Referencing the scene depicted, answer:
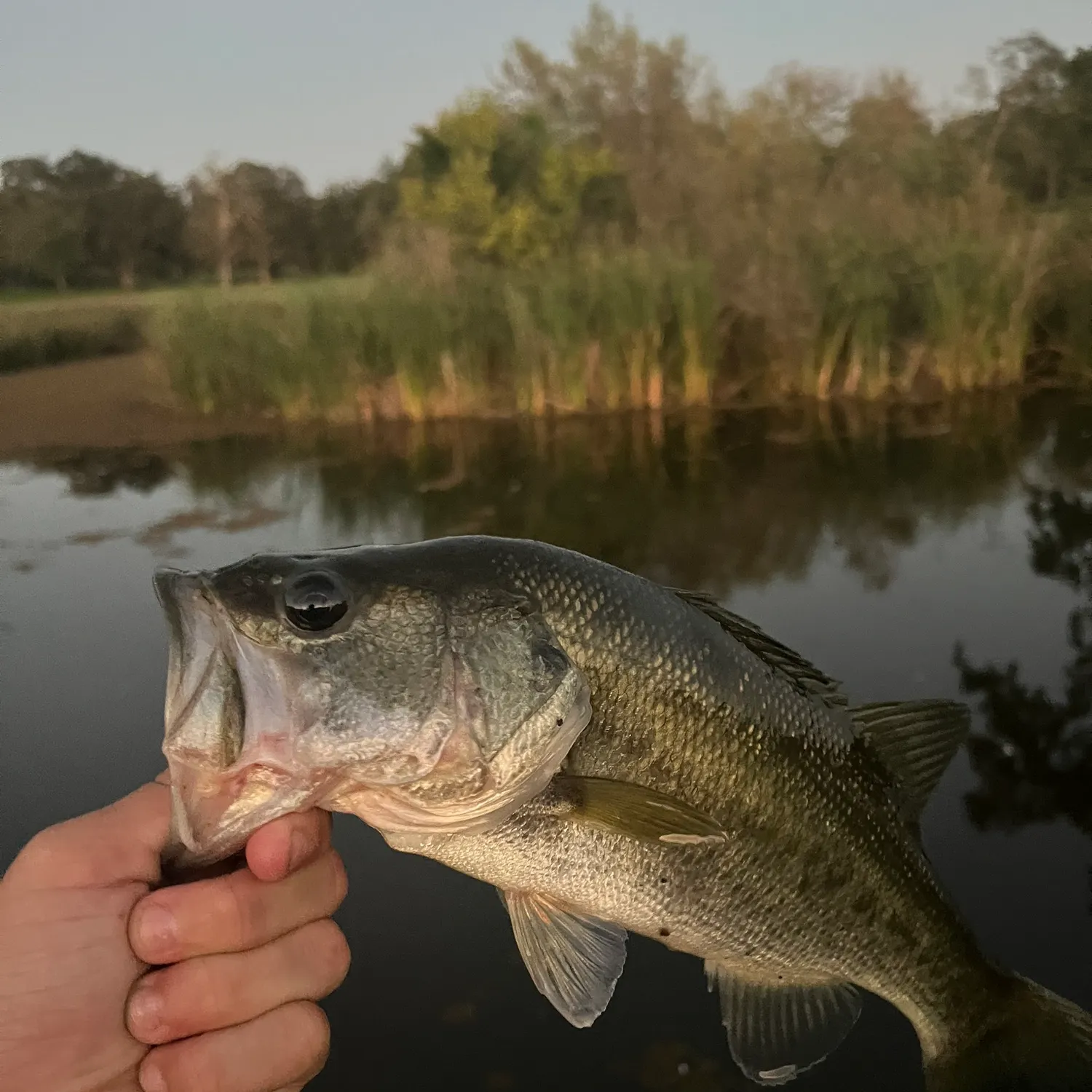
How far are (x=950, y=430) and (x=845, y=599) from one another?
16.5 feet

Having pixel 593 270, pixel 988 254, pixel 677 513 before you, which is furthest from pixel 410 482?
pixel 988 254

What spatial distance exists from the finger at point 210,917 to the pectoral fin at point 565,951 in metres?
0.42

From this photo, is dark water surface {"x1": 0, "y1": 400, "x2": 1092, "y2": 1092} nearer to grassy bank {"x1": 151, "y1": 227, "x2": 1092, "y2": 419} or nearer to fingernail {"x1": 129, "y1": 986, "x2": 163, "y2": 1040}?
grassy bank {"x1": 151, "y1": 227, "x2": 1092, "y2": 419}

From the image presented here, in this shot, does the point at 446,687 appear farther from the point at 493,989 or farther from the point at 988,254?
the point at 988,254

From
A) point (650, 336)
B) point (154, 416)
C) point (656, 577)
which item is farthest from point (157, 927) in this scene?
point (154, 416)

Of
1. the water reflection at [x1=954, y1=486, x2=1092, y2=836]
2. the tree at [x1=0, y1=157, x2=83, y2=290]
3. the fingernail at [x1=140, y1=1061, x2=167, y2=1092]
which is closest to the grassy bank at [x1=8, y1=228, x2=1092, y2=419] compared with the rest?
the tree at [x1=0, y1=157, x2=83, y2=290]

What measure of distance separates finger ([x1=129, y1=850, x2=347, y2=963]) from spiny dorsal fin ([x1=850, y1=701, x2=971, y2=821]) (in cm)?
113

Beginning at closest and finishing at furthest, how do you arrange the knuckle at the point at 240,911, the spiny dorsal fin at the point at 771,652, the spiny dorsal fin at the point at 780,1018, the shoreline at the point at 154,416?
the knuckle at the point at 240,911
the spiny dorsal fin at the point at 771,652
the spiny dorsal fin at the point at 780,1018
the shoreline at the point at 154,416

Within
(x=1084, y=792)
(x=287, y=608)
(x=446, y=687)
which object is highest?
(x=287, y=608)

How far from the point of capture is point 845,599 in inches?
203

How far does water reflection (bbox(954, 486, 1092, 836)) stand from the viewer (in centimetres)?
323

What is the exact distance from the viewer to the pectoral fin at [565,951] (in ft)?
5.13

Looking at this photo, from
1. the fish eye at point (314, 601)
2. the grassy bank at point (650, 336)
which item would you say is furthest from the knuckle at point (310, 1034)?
the grassy bank at point (650, 336)

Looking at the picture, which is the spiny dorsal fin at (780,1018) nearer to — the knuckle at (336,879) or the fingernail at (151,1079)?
the knuckle at (336,879)
